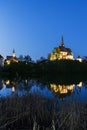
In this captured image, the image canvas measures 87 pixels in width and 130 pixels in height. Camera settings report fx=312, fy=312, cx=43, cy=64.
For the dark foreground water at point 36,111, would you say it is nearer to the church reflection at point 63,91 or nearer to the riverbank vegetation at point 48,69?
the church reflection at point 63,91

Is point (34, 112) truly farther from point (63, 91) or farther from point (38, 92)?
point (63, 91)

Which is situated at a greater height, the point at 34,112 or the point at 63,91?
the point at 63,91

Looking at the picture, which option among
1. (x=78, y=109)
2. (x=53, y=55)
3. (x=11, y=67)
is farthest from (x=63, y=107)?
(x=53, y=55)

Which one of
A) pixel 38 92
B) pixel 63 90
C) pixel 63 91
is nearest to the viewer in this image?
pixel 38 92

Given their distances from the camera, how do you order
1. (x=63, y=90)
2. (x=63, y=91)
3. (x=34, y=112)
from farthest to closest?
(x=63, y=90), (x=63, y=91), (x=34, y=112)

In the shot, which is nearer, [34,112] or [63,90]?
[34,112]

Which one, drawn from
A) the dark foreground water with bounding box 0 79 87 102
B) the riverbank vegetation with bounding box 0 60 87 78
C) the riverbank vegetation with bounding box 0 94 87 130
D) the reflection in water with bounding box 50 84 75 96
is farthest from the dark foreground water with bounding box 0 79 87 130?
the riverbank vegetation with bounding box 0 60 87 78

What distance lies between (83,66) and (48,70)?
30.1ft

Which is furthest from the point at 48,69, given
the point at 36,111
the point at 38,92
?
the point at 36,111

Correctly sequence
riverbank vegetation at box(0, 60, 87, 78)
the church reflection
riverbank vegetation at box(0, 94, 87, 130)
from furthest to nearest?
riverbank vegetation at box(0, 60, 87, 78) < the church reflection < riverbank vegetation at box(0, 94, 87, 130)

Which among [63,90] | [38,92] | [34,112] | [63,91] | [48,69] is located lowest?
[34,112]

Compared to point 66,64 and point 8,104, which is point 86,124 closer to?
point 8,104

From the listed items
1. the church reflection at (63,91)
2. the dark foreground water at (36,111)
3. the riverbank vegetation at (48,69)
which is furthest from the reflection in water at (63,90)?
the riverbank vegetation at (48,69)

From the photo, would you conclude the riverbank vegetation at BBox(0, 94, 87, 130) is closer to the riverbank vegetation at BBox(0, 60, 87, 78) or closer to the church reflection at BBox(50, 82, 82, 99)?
the church reflection at BBox(50, 82, 82, 99)
